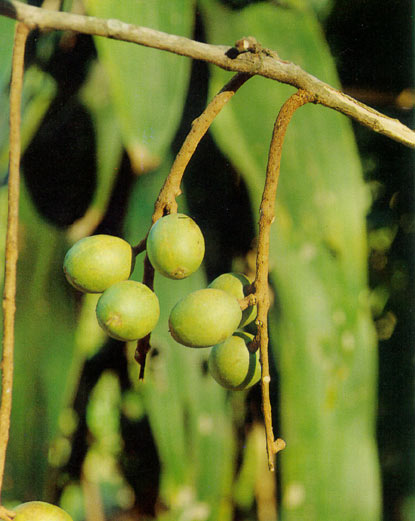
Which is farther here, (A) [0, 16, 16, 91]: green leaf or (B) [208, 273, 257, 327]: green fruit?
(A) [0, 16, 16, 91]: green leaf

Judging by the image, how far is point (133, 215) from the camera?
1.00 metres

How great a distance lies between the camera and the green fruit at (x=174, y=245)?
0.54 m

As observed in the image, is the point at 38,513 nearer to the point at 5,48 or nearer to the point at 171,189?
the point at 171,189

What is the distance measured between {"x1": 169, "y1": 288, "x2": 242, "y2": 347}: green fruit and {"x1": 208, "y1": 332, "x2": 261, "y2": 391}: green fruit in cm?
3

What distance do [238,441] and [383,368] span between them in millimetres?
260

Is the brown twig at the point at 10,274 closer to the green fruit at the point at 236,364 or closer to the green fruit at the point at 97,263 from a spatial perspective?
the green fruit at the point at 97,263

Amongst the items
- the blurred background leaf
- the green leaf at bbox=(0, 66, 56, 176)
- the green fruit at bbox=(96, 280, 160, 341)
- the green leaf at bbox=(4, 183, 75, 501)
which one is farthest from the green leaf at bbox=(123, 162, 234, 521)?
the green fruit at bbox=(96, 280, 160, 341)

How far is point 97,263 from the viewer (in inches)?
22.5

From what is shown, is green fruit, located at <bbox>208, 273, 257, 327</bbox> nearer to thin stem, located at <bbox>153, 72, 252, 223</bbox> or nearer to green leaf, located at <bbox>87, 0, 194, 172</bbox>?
thin stem, located at <bbox>153, 72, 252, 223</bbox>

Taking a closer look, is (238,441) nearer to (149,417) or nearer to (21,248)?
(149,417)

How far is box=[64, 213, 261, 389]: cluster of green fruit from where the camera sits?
54 centimetres

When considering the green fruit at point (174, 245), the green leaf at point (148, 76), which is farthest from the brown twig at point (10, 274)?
the green leaf at point (148, 76)

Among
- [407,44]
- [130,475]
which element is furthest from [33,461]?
[407,44]

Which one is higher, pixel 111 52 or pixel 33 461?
pixel 111 52
